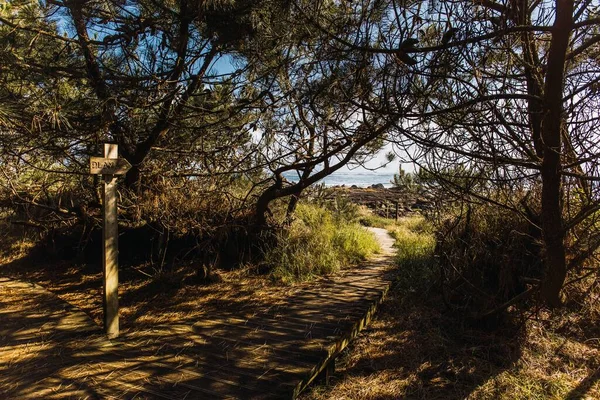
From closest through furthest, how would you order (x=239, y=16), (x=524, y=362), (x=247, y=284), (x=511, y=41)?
(x=511, y=41)
(x=524, y=362)
(x=239, y=16)
(x=247, y=284)

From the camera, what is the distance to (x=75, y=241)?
28.1ft

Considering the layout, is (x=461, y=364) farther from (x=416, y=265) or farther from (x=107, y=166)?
(x=107, y=166)

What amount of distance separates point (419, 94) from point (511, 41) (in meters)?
0.83

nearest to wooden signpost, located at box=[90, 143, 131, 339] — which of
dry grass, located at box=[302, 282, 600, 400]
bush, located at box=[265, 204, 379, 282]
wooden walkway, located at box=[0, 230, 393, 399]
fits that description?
wooden walkway, located at box=[0, 230, 393, 399]

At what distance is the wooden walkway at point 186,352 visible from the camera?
297 centimetres

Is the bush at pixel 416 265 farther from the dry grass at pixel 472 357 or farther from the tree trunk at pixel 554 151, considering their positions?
the tree trunk at pixel 554 151

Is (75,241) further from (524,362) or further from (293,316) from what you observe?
(524,362)

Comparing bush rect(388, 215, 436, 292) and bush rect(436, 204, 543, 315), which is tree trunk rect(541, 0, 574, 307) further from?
bush rect(388, 215, 436, 292)

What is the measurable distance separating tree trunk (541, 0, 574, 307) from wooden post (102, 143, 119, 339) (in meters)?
4.08

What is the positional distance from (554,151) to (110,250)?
4.26 meters

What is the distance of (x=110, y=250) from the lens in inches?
167

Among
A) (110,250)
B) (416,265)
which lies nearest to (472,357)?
(416,265)

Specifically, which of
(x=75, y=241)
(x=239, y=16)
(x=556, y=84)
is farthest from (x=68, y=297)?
(x=556, y=84)

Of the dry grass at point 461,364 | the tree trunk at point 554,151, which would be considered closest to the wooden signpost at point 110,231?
the dry grass at point 461,364
